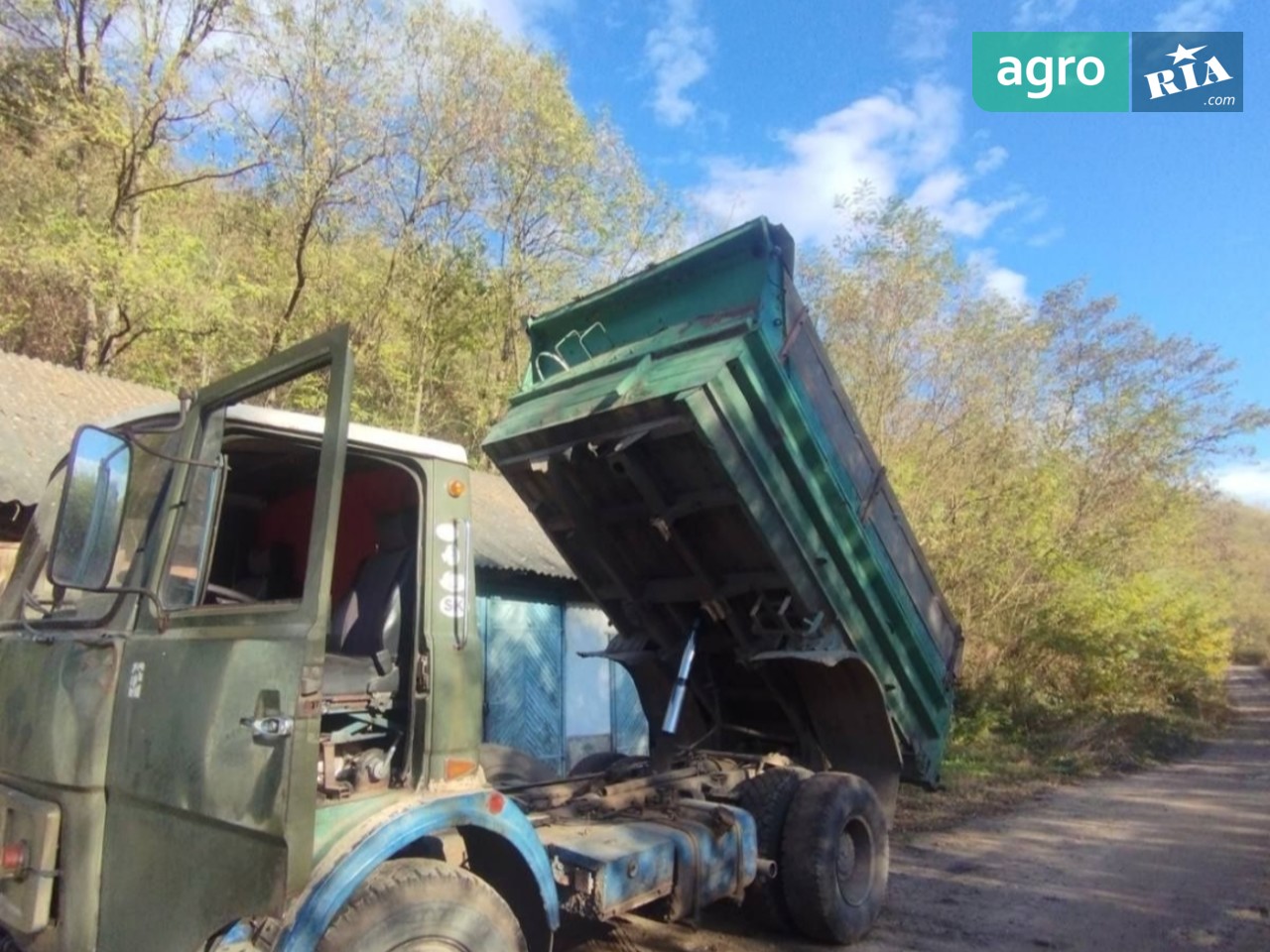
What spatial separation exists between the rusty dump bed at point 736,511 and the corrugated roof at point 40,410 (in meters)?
3.90

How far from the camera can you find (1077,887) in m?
6.32

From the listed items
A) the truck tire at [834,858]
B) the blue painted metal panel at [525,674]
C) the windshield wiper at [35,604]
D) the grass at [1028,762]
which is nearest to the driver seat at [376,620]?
the windshield wiper at [35,604]

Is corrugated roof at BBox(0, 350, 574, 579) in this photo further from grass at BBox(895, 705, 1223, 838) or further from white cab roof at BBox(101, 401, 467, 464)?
grass at BBox(895, 705, 1223, 838)

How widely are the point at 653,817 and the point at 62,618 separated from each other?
2.80 meters

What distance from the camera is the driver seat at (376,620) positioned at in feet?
10.4

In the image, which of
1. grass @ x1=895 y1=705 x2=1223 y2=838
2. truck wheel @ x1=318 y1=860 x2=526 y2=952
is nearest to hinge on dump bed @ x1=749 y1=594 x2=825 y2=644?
truck wheel @ x1=318 y1=860 x2=526 y2=952

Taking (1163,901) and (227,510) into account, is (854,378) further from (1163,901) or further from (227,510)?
(227,510)

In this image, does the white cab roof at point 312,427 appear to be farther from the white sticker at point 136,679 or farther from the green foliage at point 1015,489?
the green foliage at point 1015,489

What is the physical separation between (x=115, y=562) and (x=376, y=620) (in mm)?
915

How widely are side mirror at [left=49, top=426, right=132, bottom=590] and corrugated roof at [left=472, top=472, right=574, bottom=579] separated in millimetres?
6880

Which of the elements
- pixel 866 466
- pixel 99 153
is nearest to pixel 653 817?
pixel 866 466

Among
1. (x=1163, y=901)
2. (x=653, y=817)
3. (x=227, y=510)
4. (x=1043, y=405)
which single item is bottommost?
(x=1163, y=901)

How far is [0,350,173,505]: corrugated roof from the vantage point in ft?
25.6

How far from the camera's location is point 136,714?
2748 mm
